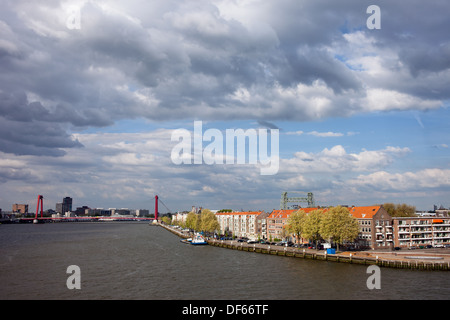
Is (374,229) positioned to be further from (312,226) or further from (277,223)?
(277,223)

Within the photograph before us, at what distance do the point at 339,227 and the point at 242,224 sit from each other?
85.1 m

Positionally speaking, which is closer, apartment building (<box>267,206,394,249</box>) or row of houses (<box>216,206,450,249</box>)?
apartment building (<box>267,206,394,249</box>)

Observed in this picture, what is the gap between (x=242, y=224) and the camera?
165250 millimetres

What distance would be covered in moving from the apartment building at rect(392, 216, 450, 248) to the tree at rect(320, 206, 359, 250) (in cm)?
2323

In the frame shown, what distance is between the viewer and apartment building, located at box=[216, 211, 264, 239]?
504 ft

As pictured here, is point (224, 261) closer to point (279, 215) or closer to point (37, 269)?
point (37, 269)

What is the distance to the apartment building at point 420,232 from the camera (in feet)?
329
